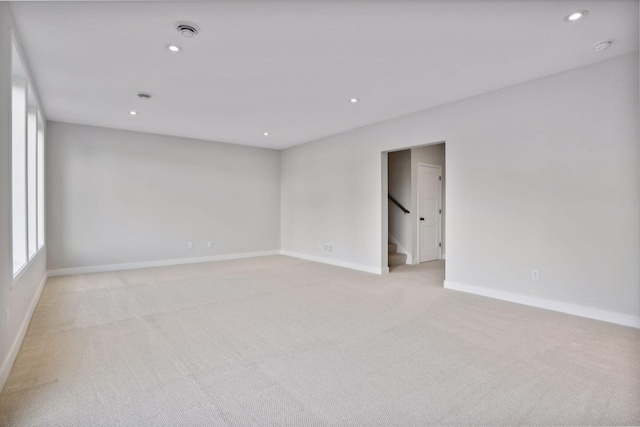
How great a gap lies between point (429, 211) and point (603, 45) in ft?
13.5

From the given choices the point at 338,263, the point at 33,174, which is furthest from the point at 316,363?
the point at 33,174

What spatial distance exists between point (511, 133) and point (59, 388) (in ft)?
15.5

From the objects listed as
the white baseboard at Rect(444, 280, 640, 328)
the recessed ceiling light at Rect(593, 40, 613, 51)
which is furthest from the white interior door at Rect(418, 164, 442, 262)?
the recessed ceiling light at Rect(593, 40, 613, 51)

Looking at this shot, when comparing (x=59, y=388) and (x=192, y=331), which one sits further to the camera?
(x=192, y=331)

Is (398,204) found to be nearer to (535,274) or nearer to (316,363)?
(535,274)

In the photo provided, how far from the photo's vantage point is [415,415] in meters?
1.75

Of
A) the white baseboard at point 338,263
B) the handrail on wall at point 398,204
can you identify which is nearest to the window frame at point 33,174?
the white baseboard at point 338,263

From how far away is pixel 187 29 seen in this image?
2.54m

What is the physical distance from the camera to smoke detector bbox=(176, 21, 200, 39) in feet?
8.14

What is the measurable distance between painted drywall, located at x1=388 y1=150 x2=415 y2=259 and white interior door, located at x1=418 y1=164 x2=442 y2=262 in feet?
0.78

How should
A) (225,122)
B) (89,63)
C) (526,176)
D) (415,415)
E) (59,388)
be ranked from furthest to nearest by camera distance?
1. (225,122)
2. (526,176)
3. (89,63)
4. (59,388)
5. (415,415)

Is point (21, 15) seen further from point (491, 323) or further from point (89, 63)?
point (491, 323)

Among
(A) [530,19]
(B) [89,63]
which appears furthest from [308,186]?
(A) [530,19]

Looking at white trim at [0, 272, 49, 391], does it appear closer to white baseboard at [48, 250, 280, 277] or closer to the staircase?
white baseboard at [48, 250, 280, 277]
